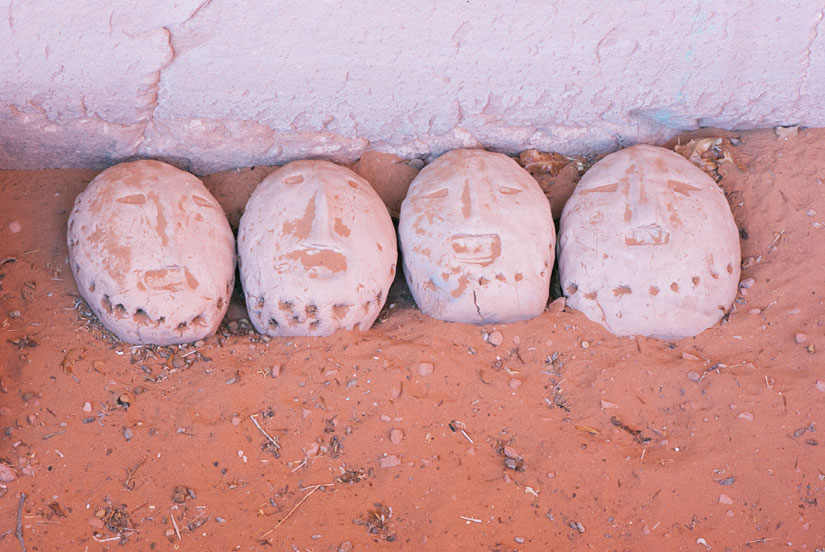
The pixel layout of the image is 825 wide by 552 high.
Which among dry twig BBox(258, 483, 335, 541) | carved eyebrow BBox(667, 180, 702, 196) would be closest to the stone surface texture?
dry twig BBox(258, 483, 335, 541)

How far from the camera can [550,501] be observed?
8.95 ft

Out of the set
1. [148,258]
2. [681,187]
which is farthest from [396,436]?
[681,187]

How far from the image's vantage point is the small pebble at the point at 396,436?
278cm

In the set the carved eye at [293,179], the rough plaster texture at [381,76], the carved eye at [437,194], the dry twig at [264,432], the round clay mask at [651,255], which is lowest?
the dry twig at [264,432]

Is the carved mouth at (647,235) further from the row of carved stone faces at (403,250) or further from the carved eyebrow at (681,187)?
the carved eyebrow at (681,187)

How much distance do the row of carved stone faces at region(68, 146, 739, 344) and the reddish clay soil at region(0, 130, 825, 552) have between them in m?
0.12

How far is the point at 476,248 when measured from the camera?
10.2 ft

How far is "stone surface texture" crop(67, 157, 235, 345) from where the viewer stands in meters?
2.91

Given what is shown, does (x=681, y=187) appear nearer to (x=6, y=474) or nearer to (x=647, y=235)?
(x=647, y=235)

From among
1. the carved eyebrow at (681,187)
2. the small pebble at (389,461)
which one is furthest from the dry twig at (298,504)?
the carved eyebrow at (681,187)

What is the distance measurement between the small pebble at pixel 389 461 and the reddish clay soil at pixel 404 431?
2cm

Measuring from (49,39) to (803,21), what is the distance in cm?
306

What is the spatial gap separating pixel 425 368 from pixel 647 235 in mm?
1105

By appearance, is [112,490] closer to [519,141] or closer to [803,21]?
[519,141]
